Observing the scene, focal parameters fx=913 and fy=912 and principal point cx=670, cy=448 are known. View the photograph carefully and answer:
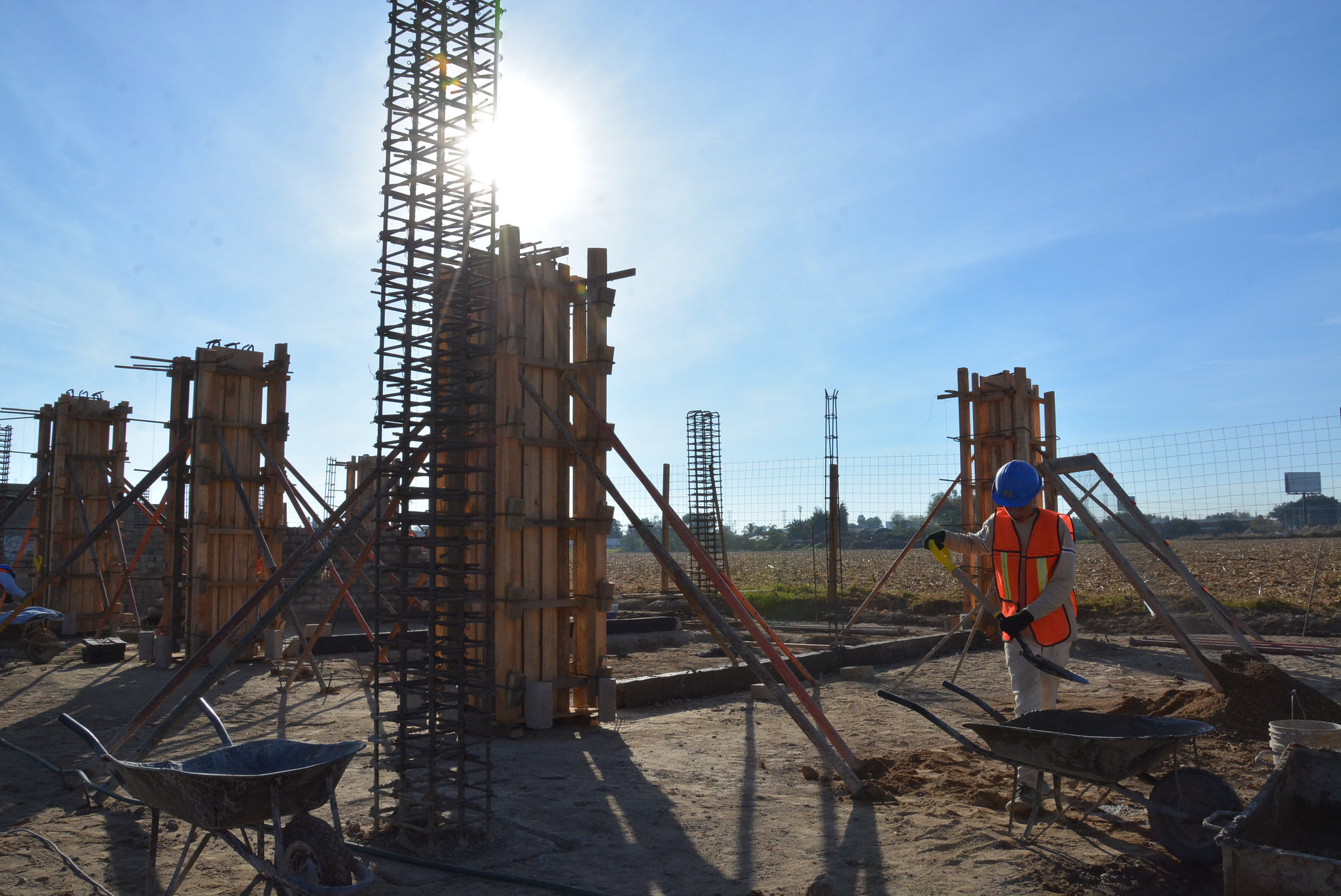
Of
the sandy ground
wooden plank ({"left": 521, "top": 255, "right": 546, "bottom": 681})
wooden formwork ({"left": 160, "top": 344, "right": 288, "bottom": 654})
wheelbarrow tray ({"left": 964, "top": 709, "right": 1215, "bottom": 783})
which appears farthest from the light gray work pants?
wooden formwork ({"left": 160, "top": 344, "right": 288, "bottom": 654})

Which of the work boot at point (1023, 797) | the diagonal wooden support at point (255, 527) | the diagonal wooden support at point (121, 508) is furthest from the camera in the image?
the diagonal wooden support at point (121, 508)

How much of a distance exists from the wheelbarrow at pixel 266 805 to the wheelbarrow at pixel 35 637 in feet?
37.0

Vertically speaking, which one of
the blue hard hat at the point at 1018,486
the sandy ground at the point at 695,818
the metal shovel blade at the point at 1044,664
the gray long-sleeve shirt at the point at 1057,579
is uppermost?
the blue hard hat at the point at 1018,486

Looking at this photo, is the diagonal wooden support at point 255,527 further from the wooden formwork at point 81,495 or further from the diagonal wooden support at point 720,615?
the wooden formwork at point 81,495

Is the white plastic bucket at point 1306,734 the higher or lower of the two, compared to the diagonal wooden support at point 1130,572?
lower

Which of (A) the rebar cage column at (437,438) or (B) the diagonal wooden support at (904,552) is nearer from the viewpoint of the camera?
(A) the rebar cage column at (437,438)

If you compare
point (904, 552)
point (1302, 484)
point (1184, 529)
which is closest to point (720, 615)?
point (904, 552)

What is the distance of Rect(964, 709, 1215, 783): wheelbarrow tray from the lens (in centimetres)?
430

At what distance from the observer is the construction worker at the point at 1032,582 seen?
5672 millimetres

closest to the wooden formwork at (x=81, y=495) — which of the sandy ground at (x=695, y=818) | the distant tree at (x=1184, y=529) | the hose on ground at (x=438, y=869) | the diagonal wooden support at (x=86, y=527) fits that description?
the diagonal wooden support at (x=86, y=527)

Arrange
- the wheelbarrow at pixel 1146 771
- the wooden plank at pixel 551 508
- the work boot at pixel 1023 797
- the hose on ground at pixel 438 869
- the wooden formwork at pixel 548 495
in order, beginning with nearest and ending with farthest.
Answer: the hose on ground at pixel 438 869
the wheelbarrow at pixel 1146 771
the work boot at pixel 1023 797
the wooden formwork at pixel 548 495
the wooden plank at pixel 551 508

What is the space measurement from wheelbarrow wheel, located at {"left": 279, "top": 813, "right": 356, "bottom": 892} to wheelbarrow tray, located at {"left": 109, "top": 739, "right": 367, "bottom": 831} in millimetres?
120

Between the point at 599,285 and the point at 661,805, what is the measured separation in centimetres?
510

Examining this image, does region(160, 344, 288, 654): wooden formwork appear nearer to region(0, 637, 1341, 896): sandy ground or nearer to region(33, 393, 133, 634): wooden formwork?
region(0, 637, 1341, 896): sandy ground
